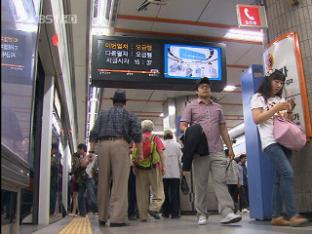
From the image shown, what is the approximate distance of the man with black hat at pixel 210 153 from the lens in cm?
401

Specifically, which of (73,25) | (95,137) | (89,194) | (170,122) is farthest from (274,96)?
(170,122)

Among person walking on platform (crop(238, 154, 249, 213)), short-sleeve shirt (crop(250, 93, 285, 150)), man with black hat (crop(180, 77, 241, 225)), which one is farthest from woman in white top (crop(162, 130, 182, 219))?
person walking on platform (crop(238, 154, 249, 213))

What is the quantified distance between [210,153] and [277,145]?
75 cm

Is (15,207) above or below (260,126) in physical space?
below

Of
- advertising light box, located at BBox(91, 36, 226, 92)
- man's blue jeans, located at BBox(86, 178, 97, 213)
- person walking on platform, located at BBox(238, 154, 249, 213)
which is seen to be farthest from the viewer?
person walking on platform, located at BBox(238, 154, 249, 213)

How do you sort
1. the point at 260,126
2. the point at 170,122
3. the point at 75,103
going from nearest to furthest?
1. the point at 260,126
2. the point at 170,122
3. the point at 75,103

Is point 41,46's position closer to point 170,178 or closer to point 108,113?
point 108,113

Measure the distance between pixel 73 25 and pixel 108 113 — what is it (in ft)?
8.15

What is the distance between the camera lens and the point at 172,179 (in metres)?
6.58

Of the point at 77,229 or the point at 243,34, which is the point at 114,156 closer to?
the point at 77,229

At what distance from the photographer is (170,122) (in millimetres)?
10766

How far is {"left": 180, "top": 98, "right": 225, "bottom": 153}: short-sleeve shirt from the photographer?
417 centimetres

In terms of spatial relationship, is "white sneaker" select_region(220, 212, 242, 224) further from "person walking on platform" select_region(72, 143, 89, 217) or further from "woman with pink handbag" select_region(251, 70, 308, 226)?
"person walking on platform" select_region(72, 143, 89, 217)

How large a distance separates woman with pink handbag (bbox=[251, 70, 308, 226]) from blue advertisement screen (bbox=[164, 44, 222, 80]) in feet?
10.6
